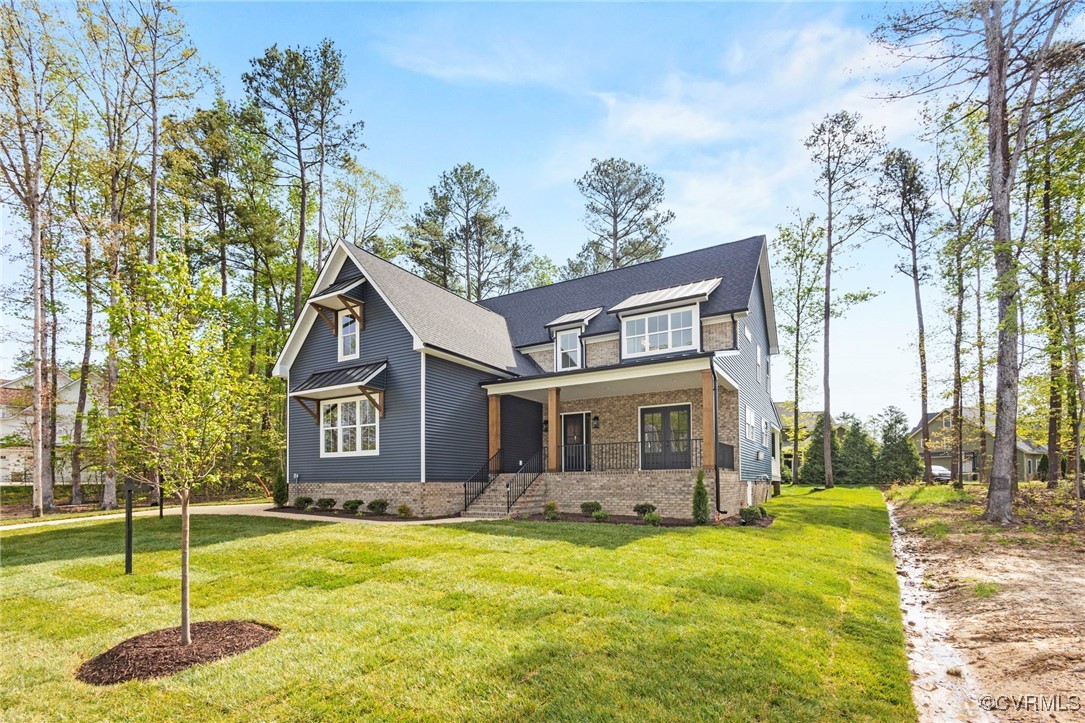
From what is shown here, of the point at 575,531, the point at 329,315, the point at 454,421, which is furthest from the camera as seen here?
the point at 329,315

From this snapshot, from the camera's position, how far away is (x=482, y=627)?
17.1 ft

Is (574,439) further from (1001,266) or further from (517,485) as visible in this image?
(1001,266)

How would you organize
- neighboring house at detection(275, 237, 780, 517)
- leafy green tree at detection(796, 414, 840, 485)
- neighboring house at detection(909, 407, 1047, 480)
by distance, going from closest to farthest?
neighboring house at detection(275, 237, 780, 517) → neighboring house at detection(909, 407, 1047, 480) → leafy green tree at detection(796, 414, 840, 485)

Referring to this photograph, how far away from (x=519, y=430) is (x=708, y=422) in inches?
272

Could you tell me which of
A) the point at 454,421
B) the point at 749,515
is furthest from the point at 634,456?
the point at 454,421

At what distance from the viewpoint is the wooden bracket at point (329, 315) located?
53.0 feet

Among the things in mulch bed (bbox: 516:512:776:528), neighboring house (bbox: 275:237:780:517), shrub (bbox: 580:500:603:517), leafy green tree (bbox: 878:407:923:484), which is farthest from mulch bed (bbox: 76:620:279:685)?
leafy green tree (bbox: 878:407:923:484)

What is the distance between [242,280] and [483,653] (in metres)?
28.5

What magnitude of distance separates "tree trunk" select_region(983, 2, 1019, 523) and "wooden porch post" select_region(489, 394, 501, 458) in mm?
12146

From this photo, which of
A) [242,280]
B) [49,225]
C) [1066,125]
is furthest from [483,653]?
[242,280]

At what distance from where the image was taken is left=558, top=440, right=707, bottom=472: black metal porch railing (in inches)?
627

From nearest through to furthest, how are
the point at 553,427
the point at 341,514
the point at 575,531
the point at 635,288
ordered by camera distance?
the point at 575,531 < the point at 553,427 < the point at 341,514 < the point at 635,288

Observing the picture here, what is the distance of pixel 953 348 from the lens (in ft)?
77.8

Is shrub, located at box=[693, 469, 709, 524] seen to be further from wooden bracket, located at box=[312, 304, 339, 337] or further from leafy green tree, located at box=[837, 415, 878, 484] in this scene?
leafy green tree, located at box=[837, 415, 878, 484]
